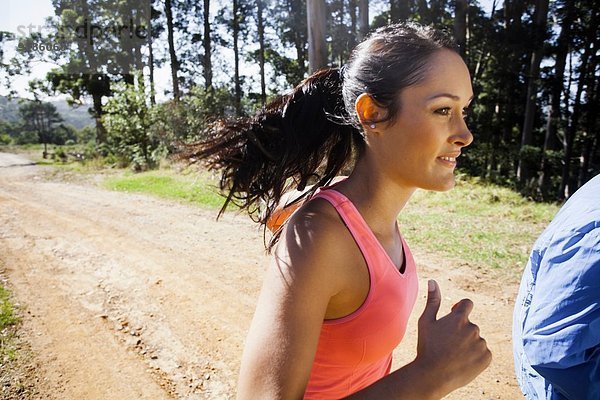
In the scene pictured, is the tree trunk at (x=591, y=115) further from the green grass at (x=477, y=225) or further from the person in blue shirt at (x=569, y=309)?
the person in blue shirt at (x=569, y=309)

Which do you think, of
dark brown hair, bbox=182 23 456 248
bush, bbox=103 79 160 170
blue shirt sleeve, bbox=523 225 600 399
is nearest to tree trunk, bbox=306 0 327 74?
dark brown hair, bbox=182 23 456 248

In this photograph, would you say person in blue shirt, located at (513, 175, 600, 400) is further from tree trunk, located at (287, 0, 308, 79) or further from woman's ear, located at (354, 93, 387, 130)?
tree trunk, located at (287, 0, 308, 79)

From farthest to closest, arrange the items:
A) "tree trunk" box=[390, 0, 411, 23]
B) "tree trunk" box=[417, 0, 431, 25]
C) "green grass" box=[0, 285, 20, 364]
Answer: "tree trunk" box=[390, 0, 411, 23]
"tree trunk" box=[417, 0, 431, 25]
"green grass" box=[0, 285, 20, 364]

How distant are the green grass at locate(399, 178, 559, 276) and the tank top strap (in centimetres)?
420

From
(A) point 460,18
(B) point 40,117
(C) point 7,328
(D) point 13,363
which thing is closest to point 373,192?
(D) point 13,363

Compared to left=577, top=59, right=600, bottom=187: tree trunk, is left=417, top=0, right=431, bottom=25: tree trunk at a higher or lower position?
higher

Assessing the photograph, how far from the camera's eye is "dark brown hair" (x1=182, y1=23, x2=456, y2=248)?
1.41 m

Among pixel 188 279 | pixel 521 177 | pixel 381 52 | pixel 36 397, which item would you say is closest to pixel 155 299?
pixel 188 279

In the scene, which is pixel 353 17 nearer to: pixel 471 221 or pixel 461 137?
pixel 471 221

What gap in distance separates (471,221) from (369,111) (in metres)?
6.45

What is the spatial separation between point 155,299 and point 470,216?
564 cm

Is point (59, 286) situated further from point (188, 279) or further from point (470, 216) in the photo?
point (470, 216)

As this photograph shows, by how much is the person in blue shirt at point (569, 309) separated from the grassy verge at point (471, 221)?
8.29ft

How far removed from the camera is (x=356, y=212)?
1.28 meters
